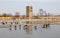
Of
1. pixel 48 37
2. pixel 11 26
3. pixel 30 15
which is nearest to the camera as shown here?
pixel 48 37

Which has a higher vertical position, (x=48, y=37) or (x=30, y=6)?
(x=30, y=6)

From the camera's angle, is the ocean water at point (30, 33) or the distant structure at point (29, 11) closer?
the ocean water at point (30, 33)

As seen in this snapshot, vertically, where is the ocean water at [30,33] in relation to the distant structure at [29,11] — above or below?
below

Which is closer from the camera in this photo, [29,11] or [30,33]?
[30,33]

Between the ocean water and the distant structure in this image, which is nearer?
the ocean water

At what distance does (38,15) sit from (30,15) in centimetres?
1012

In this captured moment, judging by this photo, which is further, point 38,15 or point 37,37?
point 38,15

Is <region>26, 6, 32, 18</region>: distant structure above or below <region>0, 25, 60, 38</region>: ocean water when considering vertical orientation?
above

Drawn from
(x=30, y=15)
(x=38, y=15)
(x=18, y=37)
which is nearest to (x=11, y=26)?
(x=18, y=37)

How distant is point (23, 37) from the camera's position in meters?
17.7

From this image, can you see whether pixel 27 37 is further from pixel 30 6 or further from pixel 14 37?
pixel 30 6

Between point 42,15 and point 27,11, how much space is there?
9.46 metres

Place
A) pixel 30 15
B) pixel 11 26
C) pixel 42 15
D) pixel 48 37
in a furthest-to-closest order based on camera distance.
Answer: pixel 42 15
pixel 30 15
pixel 11 26
pixel 48 37

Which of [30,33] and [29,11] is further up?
[29,11]
